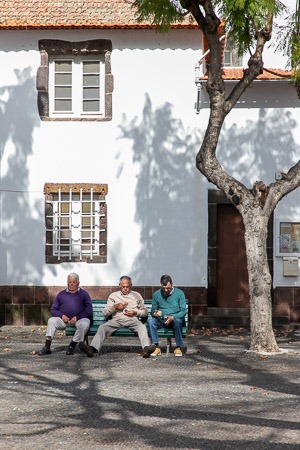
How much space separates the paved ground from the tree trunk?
0.31 metres

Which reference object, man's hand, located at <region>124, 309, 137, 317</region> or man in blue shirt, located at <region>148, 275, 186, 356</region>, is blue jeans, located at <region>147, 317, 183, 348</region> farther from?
man's hand, located at <region>124, 309, 137, 317</region>

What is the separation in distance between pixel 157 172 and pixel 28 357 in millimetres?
6663

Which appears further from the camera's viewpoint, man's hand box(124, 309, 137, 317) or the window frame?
the window frame

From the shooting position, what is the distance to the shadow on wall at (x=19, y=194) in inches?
848

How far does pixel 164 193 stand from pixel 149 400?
33.4ft

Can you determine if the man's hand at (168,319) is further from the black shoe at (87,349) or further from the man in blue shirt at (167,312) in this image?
the black shoe at (87,349)

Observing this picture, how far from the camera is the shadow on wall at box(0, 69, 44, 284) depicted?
21547 millimetres

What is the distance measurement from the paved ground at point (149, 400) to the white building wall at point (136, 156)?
4.31 meters

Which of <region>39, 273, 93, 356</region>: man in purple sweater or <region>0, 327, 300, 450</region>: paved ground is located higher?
<region>39, 273, 93, 356</region>: man in purple sweater

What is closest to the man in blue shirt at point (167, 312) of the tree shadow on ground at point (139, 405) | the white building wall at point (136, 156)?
the tree shadow on ground at point (139, 405)

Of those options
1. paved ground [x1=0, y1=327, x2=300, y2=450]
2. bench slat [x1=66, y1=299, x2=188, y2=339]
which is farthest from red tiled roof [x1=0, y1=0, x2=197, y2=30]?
paved ground [x1=0, y1=327, x2=300, y2=450]

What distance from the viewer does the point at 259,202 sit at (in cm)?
1611

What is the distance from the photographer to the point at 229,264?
2166 centimetres

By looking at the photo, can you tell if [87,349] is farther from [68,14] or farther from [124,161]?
[68,14]
